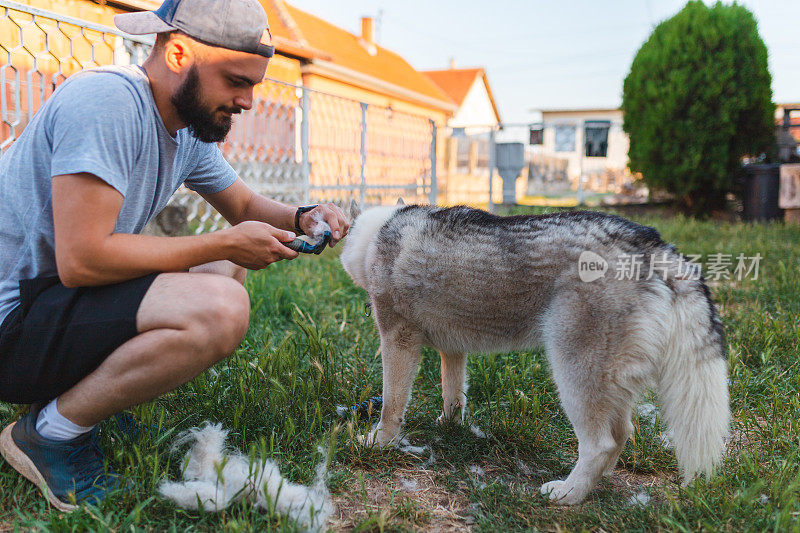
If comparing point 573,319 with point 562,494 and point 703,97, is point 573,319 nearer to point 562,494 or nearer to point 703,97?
point 562,494

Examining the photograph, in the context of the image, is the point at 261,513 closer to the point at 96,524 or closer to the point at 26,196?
the point at 96,524

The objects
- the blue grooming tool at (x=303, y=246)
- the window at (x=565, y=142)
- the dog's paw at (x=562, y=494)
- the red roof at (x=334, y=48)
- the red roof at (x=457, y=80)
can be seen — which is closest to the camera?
the dog's paw at (x=562, y=494)

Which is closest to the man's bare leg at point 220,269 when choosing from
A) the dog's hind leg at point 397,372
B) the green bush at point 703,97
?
the dog's hind leg at point 397,372

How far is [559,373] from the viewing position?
6.49 feet

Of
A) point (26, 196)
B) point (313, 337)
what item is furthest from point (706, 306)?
point (26, 196)

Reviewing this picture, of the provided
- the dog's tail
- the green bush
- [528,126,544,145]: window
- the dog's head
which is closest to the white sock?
the dog's head

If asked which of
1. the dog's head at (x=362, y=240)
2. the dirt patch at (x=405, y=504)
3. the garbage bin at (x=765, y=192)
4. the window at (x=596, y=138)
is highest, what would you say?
the window at (x=596, y=138)

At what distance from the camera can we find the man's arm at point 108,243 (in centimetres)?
162

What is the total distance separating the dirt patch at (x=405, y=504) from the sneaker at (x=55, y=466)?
0.75m

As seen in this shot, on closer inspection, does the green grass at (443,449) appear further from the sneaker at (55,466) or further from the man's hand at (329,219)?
the man's hand at (329,219)

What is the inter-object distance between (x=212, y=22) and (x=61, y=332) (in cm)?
107

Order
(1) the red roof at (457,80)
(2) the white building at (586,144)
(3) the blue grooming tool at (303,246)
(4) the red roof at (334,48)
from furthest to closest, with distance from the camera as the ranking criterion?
(1) the red roof at (457,80), (2) the white building at (586,144), (4) the red roof at (334,48), (3) the blue grooming tool at (303,246)

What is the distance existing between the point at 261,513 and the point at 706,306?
63.3 inches

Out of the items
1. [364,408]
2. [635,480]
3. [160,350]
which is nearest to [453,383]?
[364,408]
